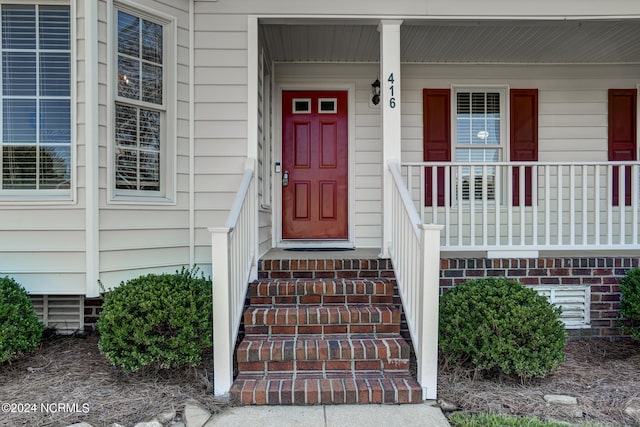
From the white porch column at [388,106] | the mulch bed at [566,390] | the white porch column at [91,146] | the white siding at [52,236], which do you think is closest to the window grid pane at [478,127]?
the white porch column at [388,106]

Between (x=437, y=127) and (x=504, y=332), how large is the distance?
2.83 meters

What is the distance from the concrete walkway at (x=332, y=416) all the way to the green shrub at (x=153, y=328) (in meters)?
0.55

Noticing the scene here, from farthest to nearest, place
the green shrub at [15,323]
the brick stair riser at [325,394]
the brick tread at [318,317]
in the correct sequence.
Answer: the brick tread at [318,317] → the green shrub at [15,323] → the brick stair riser at [325,394]

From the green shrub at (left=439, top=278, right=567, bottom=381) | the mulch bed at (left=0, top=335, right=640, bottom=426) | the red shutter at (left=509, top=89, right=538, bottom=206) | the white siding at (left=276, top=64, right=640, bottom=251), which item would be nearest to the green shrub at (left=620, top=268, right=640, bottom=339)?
the mulch bed at (left=0, top=335, right=640, bottom=426)

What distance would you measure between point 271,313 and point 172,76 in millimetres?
2234

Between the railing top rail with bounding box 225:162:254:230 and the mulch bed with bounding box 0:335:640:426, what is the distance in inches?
43.7

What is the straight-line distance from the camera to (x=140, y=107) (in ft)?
11.4

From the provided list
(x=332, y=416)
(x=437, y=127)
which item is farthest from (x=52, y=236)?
(x=437, y=127)

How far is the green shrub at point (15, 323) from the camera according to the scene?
9.09 ft

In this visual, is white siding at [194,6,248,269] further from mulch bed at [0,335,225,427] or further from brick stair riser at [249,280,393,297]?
mulch bed at [0,335,225,427]

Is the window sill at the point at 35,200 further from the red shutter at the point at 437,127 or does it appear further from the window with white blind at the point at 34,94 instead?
the red shutter at the point at 437,127

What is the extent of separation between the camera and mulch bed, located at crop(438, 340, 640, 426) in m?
2.52

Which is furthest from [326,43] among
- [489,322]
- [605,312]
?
[605,312]

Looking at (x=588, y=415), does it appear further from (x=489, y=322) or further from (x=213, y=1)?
(x=213, y=1)
